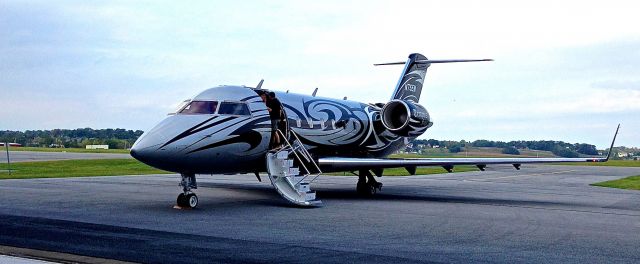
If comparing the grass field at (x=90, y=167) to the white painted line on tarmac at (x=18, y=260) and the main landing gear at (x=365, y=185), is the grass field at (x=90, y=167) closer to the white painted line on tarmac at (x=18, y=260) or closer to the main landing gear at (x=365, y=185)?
the main landing gear at (x=365, y=185)

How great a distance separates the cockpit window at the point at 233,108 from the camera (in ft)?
57.4

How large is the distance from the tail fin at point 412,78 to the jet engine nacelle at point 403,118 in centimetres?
297

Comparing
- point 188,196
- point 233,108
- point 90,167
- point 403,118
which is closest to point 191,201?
point 188,196

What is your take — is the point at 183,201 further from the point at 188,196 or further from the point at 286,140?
the point at 286,140

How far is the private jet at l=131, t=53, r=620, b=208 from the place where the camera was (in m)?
16.1

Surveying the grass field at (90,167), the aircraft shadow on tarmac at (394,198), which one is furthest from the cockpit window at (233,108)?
the grass field at (90,167)

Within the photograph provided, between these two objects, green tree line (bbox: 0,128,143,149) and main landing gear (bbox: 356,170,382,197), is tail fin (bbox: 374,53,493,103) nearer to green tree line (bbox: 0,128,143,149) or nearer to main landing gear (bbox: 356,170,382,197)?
main landing gear (bbox: 356,170,382,197)

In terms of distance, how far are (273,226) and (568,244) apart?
17.1ft

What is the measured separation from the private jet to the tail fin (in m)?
1.41

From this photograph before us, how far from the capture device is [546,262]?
31.2ft

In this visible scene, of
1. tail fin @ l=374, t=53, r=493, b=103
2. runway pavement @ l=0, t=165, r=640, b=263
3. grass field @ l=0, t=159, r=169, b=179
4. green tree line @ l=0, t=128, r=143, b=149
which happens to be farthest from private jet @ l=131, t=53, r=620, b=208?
green tree line @ l=0, t=128, r=143, b=149

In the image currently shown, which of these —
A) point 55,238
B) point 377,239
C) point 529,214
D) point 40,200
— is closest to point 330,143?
point 529,214

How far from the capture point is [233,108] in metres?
17.7

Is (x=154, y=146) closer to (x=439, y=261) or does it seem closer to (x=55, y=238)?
(x=55, y=238)
